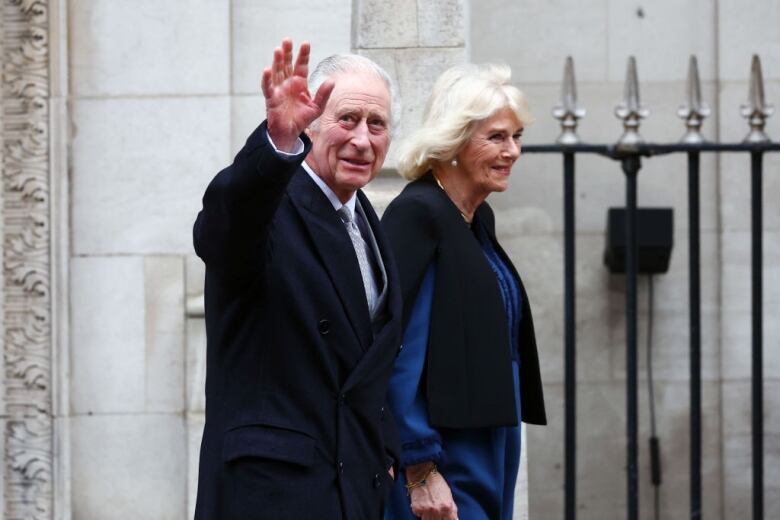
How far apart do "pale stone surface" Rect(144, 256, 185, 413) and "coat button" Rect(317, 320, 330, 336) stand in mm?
2670

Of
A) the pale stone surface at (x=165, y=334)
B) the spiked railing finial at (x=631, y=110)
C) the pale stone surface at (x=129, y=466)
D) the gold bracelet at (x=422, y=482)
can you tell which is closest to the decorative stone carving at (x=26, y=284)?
the pale stone surface at (x=129, y=466)

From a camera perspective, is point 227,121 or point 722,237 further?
point 722,237

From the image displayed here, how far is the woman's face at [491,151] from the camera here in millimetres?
3938

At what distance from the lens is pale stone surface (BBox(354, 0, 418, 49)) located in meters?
5.08

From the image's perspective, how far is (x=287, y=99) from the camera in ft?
8.65

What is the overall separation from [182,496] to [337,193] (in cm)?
265

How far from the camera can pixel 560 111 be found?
5676 millimetres

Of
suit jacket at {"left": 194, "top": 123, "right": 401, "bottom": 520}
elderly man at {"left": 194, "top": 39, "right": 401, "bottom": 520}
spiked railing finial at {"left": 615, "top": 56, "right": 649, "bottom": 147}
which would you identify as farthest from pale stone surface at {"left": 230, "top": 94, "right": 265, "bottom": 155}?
suit jacket at {"left": 194, "top": 123, "right": 401, "bottom": 520}

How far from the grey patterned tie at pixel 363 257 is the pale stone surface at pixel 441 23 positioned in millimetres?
2024

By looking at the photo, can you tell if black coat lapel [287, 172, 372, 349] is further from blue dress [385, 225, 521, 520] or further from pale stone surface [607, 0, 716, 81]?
pale stone surface [607, 0, 716, 81]

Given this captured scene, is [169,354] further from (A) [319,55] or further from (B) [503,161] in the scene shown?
(B) [503,161]

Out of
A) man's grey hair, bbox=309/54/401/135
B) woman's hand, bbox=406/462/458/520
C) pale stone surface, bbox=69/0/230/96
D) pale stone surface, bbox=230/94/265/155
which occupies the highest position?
pale stone surface, bbox=69/0/230/96

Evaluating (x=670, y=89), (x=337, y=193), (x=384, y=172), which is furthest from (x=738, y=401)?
(x=337, y=193)

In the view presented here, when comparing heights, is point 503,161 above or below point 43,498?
above
